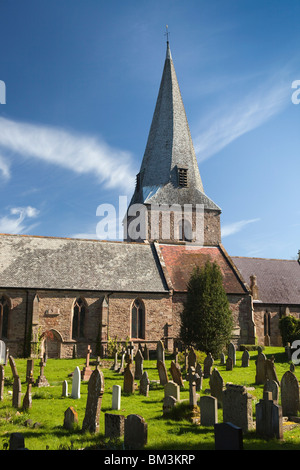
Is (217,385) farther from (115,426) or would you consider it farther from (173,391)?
(115,426)

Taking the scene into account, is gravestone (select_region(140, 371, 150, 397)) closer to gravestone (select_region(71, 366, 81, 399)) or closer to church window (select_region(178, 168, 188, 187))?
gravestone (select_region(71, 366, 81, 399))

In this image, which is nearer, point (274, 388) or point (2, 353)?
point (274, 388)

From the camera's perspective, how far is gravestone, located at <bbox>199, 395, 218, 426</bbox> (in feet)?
32.6

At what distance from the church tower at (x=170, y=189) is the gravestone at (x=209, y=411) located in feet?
90.8

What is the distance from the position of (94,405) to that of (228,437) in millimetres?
4032

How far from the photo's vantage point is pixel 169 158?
43688 mm

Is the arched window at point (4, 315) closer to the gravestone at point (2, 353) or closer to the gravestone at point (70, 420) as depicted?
the gravestone at point (2, 353)

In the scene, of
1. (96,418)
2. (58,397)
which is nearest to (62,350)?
(58,397)

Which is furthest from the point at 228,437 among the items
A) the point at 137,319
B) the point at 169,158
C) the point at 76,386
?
the point at 169,158

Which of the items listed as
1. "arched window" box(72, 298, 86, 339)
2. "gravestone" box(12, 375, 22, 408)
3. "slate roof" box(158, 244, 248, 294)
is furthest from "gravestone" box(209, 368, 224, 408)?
"slate roof" box(158, 244, 248, 294)

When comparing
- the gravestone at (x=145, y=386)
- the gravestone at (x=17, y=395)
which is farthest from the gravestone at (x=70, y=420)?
the gravestone at (x=145, y=386)

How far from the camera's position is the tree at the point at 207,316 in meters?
24.8

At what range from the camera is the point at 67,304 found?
2692 cm

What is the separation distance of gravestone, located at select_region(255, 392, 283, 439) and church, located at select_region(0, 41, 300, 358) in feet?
59.8
